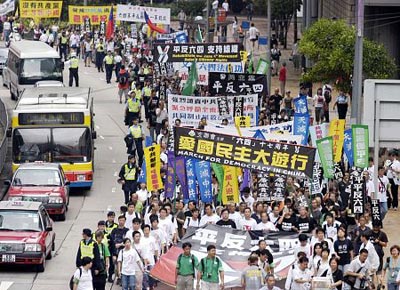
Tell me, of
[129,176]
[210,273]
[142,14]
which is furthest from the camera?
[142,14]

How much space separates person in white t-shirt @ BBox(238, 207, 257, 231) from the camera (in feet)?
83.3

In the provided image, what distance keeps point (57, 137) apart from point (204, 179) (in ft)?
25.1

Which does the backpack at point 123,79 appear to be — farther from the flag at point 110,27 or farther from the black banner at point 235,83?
the flag at point 110,27

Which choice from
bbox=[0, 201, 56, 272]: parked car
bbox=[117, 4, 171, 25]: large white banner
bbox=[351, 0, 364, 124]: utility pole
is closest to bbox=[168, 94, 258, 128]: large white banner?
bbox=[351, 0, 364, 124]: utility pole

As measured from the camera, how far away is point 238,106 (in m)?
34.8

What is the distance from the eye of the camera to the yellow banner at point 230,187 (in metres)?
27.4

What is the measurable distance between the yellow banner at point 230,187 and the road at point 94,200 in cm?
330

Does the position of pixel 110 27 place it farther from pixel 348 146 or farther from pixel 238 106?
pixel 348 146

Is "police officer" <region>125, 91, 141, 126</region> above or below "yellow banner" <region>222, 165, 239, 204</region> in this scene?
above

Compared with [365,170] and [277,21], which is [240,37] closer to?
→ [277,21]

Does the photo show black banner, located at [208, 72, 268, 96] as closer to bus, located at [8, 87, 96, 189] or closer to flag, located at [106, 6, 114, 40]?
bus, located at [8, 87, 96, 189]

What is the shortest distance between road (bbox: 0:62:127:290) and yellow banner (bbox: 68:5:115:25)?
10289mm

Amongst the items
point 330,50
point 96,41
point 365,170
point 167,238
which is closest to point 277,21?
point 96,41

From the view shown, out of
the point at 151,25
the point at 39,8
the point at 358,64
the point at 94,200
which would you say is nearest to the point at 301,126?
the point at 358,64
